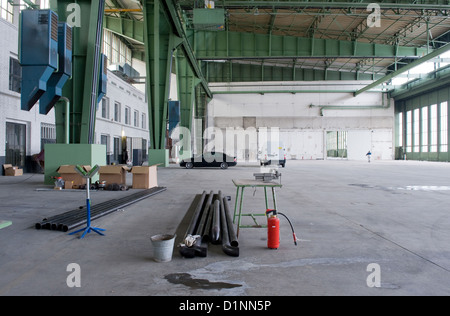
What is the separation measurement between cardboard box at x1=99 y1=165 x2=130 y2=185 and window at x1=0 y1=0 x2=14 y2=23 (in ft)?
40.7

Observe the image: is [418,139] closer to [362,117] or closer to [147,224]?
[362,117]

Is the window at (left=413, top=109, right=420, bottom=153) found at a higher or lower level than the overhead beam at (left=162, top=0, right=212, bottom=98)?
lower

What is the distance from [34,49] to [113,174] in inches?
178

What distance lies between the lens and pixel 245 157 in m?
35.8

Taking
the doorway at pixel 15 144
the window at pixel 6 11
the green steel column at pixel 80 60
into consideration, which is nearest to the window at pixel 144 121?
the window at pixel 6 11

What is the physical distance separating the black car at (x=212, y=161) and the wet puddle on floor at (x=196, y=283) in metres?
18.7

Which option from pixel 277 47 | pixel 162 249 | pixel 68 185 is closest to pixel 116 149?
pixel 277 47

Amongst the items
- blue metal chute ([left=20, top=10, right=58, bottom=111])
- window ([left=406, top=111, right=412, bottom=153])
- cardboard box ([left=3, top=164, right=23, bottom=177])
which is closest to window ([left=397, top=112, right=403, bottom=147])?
window ([left=406, top=111, right=412, bottom=153])

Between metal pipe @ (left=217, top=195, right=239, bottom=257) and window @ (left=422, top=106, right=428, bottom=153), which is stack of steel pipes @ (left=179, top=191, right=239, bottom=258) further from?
window @ (left=422, top=106, right=428, bottom=153)

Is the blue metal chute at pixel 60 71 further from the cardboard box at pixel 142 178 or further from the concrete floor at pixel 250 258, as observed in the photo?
the concrete floor at pixel 250 258

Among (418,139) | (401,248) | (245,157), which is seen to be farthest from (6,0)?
(418,139)

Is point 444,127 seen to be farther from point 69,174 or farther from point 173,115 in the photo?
point 69,174

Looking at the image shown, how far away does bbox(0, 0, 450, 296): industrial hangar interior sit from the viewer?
3.00 meters

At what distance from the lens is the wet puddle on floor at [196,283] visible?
8.95ft
